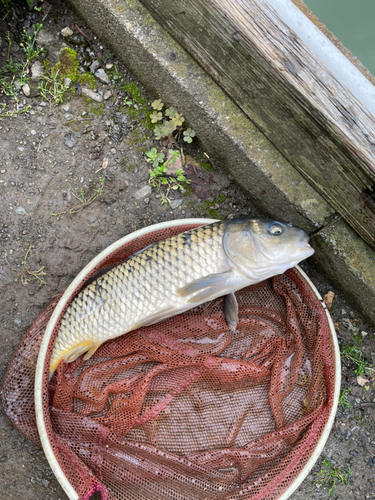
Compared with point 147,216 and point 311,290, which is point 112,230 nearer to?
point 147,216

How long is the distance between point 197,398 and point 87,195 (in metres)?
Answer: 1.33

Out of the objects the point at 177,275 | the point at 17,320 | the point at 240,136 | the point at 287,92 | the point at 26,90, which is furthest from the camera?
the point at 26,90

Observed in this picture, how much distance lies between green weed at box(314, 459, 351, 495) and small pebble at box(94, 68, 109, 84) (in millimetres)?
2618

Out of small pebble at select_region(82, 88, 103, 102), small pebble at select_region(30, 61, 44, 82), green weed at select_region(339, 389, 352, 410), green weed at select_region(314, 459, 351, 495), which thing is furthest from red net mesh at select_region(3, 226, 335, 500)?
small pebble at select_region(30, 61, 44, 82)

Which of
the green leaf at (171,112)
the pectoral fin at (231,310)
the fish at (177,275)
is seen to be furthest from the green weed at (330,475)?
the green leaf at (171,112)

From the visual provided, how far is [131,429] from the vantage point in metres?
2.12

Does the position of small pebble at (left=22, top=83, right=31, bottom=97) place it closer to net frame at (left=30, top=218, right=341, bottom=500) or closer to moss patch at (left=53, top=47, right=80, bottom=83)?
moss patch at (left=53, top=47, right=80, bottom=83)

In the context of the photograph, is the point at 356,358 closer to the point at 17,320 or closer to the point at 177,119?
the point at 177,119

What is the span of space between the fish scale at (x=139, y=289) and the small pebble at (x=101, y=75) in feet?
3.75

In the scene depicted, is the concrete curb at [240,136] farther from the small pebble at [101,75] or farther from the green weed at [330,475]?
the green weed at [330,475]

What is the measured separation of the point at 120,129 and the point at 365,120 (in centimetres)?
138

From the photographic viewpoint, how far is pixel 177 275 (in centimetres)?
197

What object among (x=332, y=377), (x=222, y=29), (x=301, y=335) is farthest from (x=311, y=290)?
(x=222, y=29)

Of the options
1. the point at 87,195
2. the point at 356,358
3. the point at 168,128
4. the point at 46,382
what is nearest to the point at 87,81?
the point at 168,128
